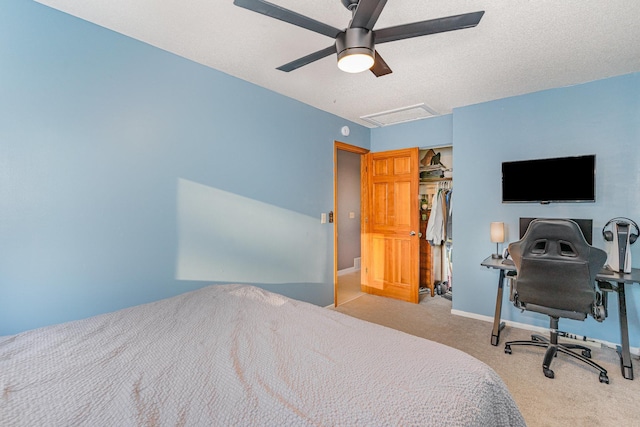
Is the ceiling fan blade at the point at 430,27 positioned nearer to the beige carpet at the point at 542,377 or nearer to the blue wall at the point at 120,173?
the beige carpet at the point at 542,377

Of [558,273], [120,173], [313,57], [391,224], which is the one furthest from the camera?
[391,224]

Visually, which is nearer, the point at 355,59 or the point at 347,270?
the point at 355,59

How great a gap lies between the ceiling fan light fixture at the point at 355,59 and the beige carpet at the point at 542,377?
1436 millimetres

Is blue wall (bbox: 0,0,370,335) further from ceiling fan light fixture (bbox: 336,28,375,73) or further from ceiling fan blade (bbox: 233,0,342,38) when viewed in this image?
ceiling fan light fixture (bbox: 336,28,375,73)

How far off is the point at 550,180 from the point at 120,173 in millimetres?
3856

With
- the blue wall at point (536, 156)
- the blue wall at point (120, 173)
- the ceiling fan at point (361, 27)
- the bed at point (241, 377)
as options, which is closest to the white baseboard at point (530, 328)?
the blue wall at point (536, 156)

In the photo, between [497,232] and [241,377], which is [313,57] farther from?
[497,232]

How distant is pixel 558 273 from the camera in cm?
227

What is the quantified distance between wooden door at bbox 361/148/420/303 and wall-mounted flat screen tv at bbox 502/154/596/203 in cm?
114

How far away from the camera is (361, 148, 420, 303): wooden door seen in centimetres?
410

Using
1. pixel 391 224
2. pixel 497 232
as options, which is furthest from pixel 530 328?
pixel 391 224

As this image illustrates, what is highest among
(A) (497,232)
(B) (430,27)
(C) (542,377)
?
(B) (430,27)

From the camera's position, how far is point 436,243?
441 centimetres

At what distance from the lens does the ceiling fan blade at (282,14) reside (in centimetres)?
133
